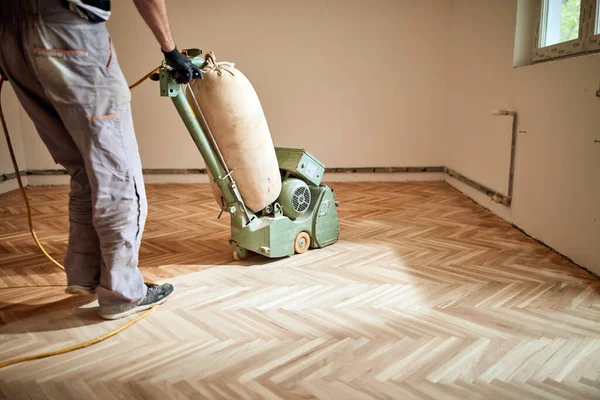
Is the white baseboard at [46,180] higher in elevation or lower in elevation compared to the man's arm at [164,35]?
lower

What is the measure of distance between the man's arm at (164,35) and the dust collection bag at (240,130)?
0.82ft

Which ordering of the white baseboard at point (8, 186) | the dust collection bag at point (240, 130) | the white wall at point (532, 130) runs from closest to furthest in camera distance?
1. the dust collection bag at point (240, 130)
2. the white wall at point (532, 130)
3. the white baseboard at point (8, 186)

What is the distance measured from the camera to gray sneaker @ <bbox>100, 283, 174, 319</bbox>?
2062 mm

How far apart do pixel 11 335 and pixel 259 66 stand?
13.2 feet

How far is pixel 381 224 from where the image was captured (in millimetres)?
3637

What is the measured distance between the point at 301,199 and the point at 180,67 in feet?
3.58

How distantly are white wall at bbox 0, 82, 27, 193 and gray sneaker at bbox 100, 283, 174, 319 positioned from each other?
369cm

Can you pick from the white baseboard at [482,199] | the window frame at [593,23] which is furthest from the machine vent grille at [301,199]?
the window frame at [593,23]

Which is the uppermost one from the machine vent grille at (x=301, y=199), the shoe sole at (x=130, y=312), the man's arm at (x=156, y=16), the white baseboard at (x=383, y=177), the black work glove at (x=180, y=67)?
the man's arm at (x=156, y=16)

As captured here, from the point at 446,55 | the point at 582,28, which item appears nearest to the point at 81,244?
the point at 582,28

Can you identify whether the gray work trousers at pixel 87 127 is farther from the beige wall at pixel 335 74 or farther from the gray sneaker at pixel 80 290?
the beige wall at pixel 335 74

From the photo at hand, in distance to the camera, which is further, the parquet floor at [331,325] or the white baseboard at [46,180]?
the white baseboard at [46,180]

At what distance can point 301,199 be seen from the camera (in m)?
2.90

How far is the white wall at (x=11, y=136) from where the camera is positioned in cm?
512
